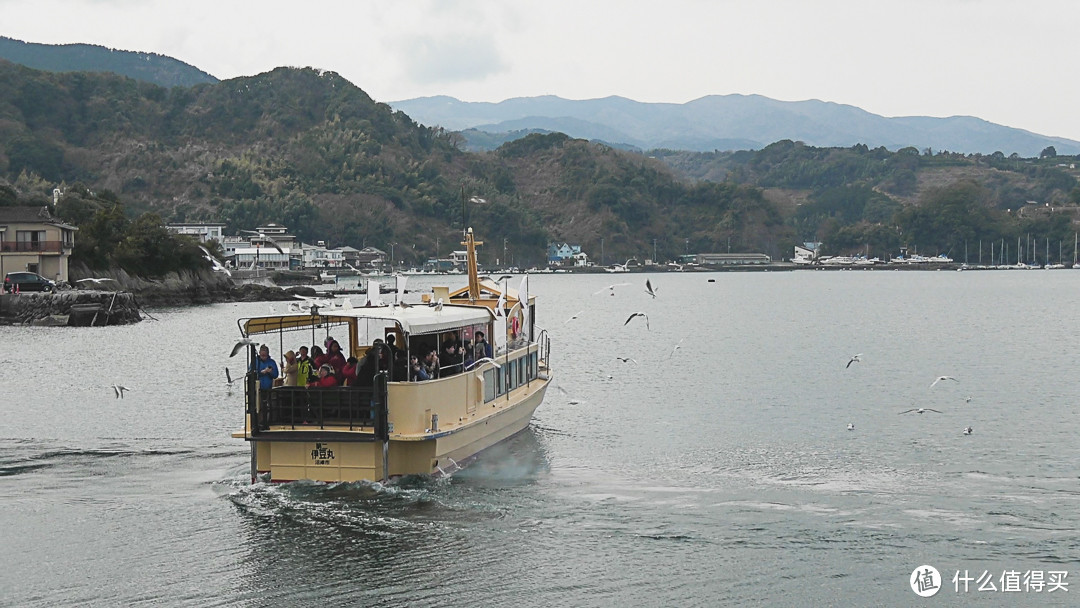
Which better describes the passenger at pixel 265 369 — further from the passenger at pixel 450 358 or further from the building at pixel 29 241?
the building at pixel 29 241

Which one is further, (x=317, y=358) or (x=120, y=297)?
(x=120, y=297)

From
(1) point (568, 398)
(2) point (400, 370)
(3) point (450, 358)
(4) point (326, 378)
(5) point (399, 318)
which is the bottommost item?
(1) point (568, 398)

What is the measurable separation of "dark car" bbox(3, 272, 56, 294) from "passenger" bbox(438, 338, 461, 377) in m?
A: 59.9

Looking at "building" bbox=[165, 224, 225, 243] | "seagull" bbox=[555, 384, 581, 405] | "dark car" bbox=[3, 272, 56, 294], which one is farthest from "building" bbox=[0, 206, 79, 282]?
"building" bbox=[165, 224, 225, 243]

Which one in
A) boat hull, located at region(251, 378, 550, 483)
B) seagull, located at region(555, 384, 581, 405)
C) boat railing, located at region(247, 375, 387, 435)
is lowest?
seagull, located at region(555, 384, 581, 405)

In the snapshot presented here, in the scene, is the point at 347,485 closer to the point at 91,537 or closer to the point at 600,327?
the point at 91,537

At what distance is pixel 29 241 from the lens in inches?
3162

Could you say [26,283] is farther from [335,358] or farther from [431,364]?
[431,364]

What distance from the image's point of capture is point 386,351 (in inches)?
861

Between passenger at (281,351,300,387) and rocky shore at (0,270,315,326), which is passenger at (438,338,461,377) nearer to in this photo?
passenger at (281,351,300,387)

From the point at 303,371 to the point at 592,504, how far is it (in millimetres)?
6168

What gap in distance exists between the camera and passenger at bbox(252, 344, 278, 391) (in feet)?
71.3

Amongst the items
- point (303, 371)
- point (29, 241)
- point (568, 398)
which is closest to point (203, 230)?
point (29, 241)

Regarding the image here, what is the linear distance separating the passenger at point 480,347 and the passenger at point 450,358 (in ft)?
3.34
